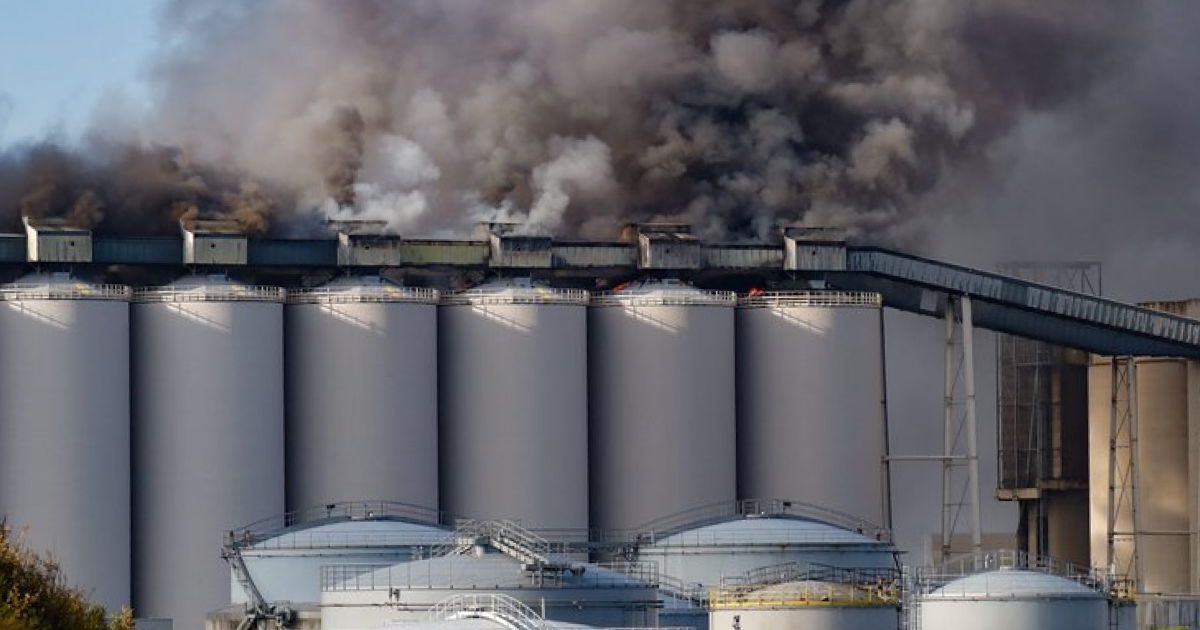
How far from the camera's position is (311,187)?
333ft

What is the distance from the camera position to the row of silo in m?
90.4

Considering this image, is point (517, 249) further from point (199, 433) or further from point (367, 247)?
point (199, 433)

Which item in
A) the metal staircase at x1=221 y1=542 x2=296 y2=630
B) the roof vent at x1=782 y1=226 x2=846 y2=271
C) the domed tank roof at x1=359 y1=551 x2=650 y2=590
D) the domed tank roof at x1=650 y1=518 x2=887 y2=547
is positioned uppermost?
the roof vent at x1=782 y1=226 x2=846 y2=271

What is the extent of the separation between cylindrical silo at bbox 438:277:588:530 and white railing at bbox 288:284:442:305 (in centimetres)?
148

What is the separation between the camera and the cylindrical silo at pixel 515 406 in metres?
93.9

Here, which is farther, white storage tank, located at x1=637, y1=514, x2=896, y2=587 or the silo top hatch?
the silo top hatch

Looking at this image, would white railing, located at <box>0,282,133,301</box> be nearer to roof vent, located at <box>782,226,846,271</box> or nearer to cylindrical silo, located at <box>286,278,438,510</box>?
cylindrical silo, located at <box>286,278,438,510</box>

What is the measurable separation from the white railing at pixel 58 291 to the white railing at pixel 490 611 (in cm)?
2549

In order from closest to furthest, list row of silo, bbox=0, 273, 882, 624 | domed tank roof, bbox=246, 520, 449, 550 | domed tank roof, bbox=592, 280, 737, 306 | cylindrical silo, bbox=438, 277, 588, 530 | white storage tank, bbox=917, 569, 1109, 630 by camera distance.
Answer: white storage tank, bbox=917, 569, 1109, 630 < domed tank roof, bbox=246, 520, 449, 550 < row of silo, bbox=0, 273, 882, 624 < cylindrical silo, bbox=438, 277, 588, 530 < domed tank roof, bbox=592, 280, 737, 306

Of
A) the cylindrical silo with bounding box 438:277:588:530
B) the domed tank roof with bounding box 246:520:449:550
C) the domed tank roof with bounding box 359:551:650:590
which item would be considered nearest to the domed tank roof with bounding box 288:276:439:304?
the cylindrical silo with bounding box 438:277:588:530

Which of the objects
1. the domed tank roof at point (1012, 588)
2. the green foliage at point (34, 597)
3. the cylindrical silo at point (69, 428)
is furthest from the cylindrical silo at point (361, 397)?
the green foliage at point (34, 597)

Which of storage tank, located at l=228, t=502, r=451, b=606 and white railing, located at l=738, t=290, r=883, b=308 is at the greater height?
white railing, located at l=738, t=290, r=883, b=308

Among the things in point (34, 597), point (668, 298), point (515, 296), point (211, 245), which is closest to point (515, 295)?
point (515, 296)

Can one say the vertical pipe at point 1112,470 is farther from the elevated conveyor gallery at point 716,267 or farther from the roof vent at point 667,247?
the roof vent at point 667,247
